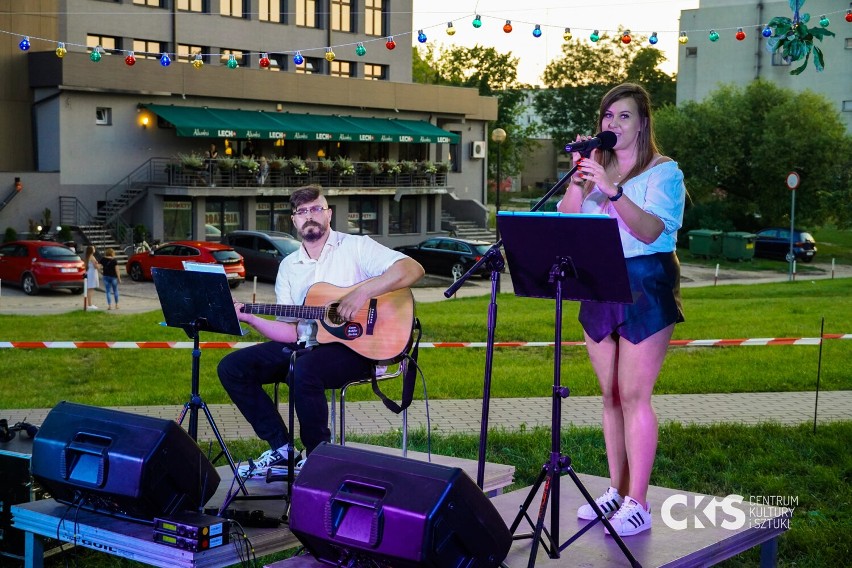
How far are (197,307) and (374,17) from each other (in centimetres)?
4533

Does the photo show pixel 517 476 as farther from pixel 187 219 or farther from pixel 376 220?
pixel 376 220

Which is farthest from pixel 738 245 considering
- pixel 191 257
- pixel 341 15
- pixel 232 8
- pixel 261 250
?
pixel 191 257

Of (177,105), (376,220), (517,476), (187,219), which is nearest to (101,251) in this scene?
(187,219)

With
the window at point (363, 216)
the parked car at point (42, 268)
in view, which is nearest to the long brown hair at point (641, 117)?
the parked car at point (42, 268)

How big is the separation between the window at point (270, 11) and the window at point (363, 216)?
8.14m

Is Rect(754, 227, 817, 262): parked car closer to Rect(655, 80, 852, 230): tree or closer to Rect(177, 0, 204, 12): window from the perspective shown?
Rect(655, 80, 852, 230): tree

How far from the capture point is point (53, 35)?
127ft

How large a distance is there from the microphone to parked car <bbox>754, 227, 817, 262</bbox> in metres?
39.9

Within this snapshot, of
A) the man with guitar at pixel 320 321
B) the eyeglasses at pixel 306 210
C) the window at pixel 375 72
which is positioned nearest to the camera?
the man with guitar at pixel 320 321

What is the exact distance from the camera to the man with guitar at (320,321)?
22.0ft

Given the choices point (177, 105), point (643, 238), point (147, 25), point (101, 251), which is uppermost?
point (147, 25)

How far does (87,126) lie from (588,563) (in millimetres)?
35415

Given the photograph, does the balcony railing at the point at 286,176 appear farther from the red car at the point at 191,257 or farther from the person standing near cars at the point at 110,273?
the person standing near cars at the point at 110,273

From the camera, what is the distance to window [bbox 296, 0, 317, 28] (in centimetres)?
4656
